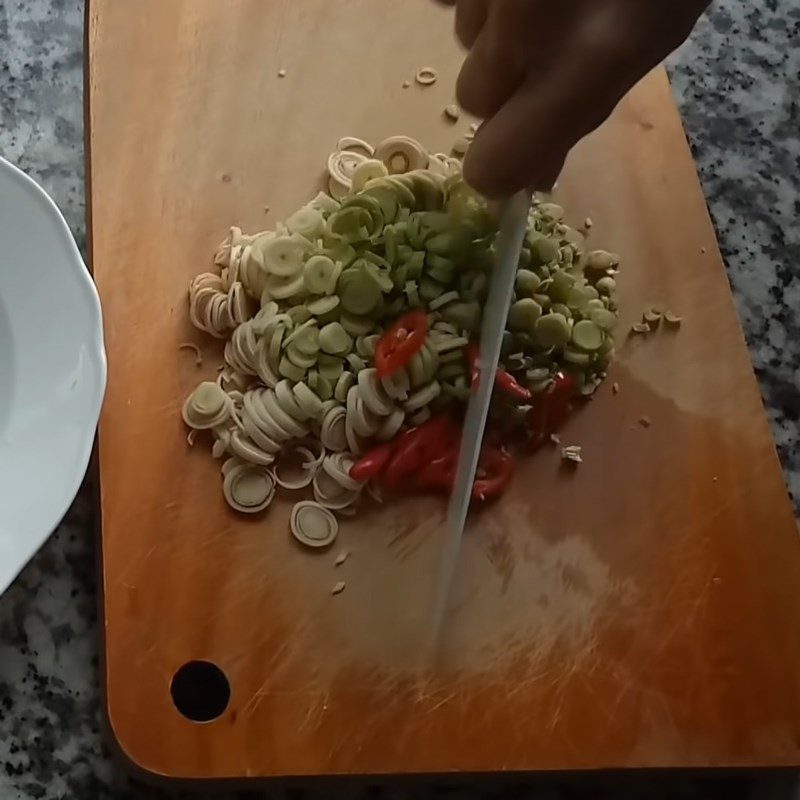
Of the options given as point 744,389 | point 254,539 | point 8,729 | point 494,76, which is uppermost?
point 494,76

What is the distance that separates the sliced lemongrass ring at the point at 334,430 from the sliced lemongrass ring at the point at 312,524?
0.05 meters

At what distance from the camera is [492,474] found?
35.3 inches

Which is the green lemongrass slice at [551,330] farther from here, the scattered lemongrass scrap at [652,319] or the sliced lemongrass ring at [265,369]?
the sliced lemongrass ring at [265,369]

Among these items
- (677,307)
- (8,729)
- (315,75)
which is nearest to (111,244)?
(315,75)

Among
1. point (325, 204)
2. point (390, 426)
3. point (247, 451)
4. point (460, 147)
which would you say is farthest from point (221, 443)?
point (460, 147)

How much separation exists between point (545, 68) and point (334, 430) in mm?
392

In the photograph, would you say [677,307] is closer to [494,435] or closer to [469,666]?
[494,435]

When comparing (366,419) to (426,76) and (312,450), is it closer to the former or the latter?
(312,450)

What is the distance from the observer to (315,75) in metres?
1.06

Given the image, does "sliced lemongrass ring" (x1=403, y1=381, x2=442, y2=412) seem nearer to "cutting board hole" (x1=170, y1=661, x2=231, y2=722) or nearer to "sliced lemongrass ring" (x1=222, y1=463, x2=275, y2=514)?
"sliced lemongrass ring" (x1=222, y1=463, x2=275, y2=514)

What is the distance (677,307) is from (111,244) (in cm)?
48

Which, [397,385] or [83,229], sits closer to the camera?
[397,385]

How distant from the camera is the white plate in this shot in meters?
A: 0.77

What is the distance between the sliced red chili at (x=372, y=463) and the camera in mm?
862
